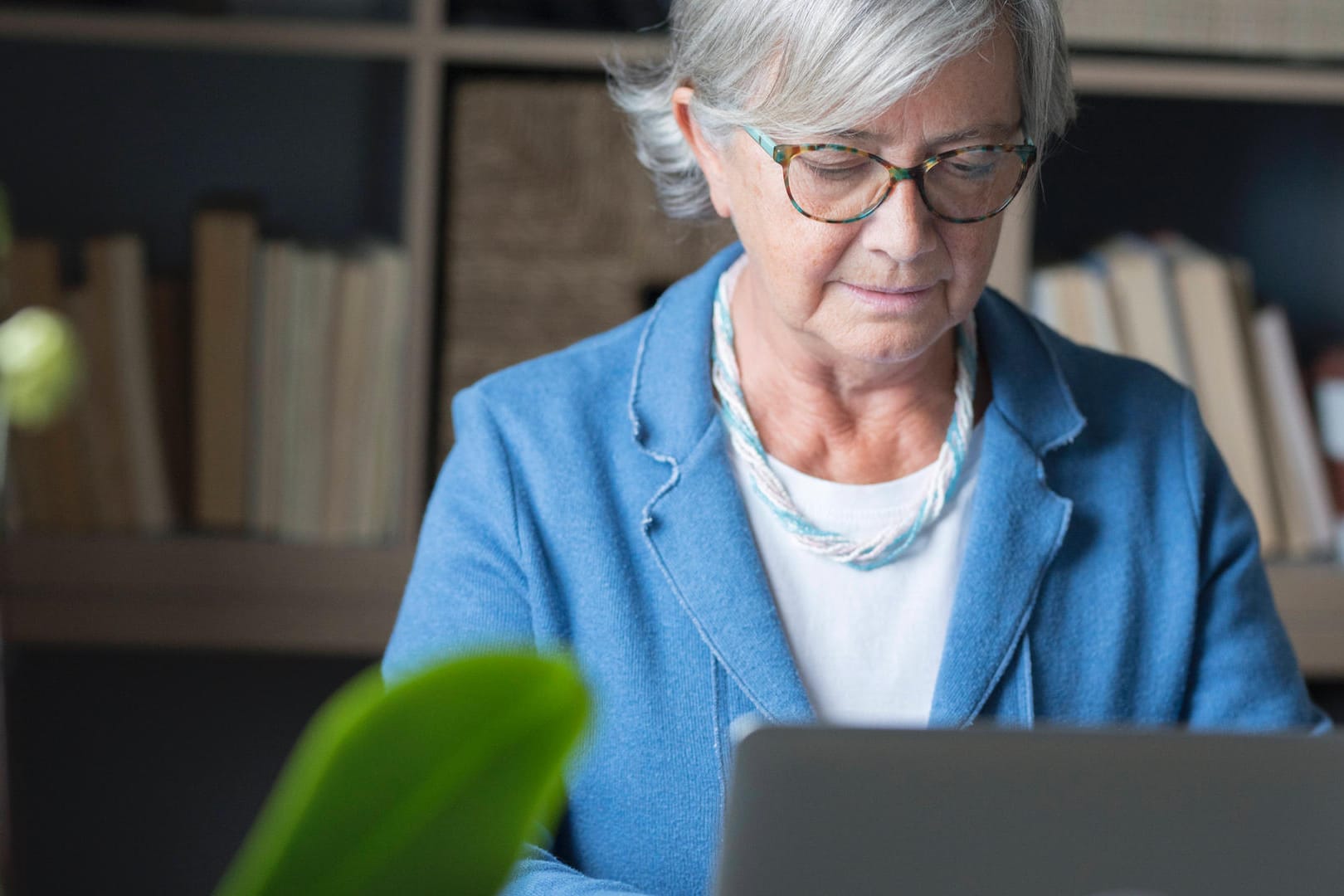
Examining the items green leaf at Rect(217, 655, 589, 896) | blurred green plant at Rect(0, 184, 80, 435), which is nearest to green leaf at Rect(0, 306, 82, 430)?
blurred green plant at Rect(0, 184, 80, 435)

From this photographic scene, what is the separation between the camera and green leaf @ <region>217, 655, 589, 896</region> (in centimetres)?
32

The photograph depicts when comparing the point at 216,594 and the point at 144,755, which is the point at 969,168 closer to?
the point at 216,594

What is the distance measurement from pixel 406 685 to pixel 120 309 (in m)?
1.74

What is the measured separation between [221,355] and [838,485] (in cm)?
101

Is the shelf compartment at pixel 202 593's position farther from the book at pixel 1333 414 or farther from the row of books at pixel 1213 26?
the book at pixel 1333 414

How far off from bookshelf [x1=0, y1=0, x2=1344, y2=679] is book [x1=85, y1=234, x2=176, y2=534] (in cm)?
7

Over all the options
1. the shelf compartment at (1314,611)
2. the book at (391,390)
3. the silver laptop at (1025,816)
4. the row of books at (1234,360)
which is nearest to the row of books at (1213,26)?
the row of books at (1234,360)

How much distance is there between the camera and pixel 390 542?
1.93m

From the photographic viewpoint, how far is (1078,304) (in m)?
1.91

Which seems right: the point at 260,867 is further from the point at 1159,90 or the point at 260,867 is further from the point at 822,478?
the point at 1159,90

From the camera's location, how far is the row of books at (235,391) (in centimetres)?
189

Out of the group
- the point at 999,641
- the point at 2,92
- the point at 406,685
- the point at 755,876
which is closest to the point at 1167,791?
the point at 755,876

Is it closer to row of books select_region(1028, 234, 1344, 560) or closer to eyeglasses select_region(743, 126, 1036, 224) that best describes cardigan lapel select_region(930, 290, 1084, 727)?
eyeglasses select_region(743, 126, 1036, 224)

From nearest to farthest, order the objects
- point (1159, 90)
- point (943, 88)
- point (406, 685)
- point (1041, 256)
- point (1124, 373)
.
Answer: point (406, 685) → point (943, 88) → point (1124, 373) → point (1159, 90) → point (1041, 256)
